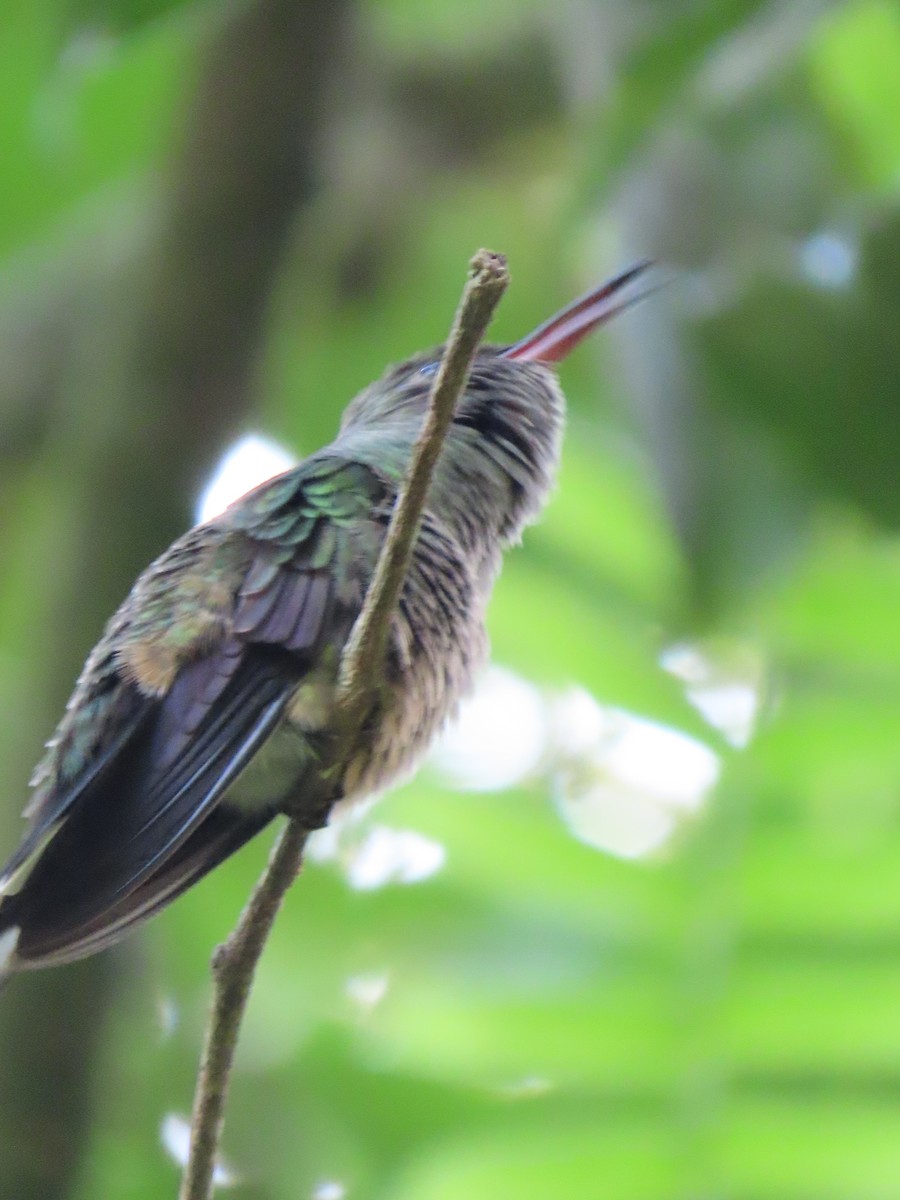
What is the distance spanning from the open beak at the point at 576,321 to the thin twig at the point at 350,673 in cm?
121

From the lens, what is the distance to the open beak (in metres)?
3.48

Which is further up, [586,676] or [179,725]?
[586,676]

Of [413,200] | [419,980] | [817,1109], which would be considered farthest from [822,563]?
[413,200]

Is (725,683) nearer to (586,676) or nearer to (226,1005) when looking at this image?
(586,676)

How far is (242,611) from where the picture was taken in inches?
111

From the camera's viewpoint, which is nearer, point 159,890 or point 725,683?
point 159,890

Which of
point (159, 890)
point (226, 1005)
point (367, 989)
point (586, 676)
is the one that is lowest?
point (226, 1005)

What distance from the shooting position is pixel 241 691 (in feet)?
8.93

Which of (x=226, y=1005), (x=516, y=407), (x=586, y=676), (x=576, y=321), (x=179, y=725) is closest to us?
(x=226, y=1005)

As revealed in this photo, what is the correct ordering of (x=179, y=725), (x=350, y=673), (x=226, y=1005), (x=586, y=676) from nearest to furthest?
(x=226, y=1005)
(x=350, y=673)
(x=179, y=725)
(x=586, y=676)

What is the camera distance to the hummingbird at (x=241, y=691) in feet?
8.28

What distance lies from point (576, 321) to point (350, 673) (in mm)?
1467

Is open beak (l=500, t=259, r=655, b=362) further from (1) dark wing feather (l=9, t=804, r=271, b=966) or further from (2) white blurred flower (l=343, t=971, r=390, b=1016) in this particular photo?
(2) white blurred flower (l=343, t=971, r=390, b=1016)

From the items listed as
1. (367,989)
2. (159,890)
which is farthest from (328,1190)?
(159,890)
